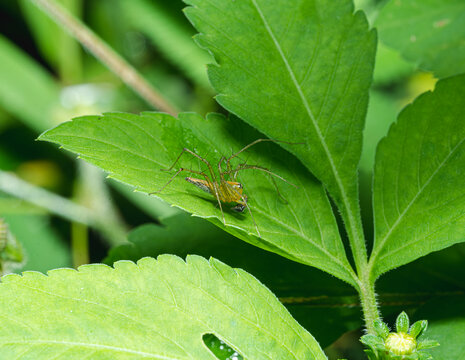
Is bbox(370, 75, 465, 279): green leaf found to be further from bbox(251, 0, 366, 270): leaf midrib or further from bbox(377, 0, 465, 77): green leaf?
bbox(377, 0, 465, 77): green leaf

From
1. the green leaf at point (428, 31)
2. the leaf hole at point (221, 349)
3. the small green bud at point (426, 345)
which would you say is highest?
the green leaf at point (428, 31)

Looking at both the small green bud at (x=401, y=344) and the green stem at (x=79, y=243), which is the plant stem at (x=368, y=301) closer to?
the small green bud at (x=401, y=344)

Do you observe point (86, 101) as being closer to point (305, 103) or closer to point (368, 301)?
point (305, 103)

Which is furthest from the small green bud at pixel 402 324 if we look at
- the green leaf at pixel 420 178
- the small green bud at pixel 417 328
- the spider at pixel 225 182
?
the spider at pixel 225 182

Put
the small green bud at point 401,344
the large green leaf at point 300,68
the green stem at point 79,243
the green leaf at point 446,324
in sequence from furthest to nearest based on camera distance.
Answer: the green stem at point 79,243
the large green leaf at point 300,68
the green leaf at point 446,324
the small green bud at point 401,344

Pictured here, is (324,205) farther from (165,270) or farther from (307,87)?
(165,270)

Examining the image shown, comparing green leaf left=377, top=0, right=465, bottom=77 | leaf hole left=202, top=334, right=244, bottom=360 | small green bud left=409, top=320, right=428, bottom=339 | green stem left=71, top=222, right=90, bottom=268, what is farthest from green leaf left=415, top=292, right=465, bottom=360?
green stem left=71, top=222, right=90, bottom=268

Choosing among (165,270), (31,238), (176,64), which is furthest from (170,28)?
(165,270)
